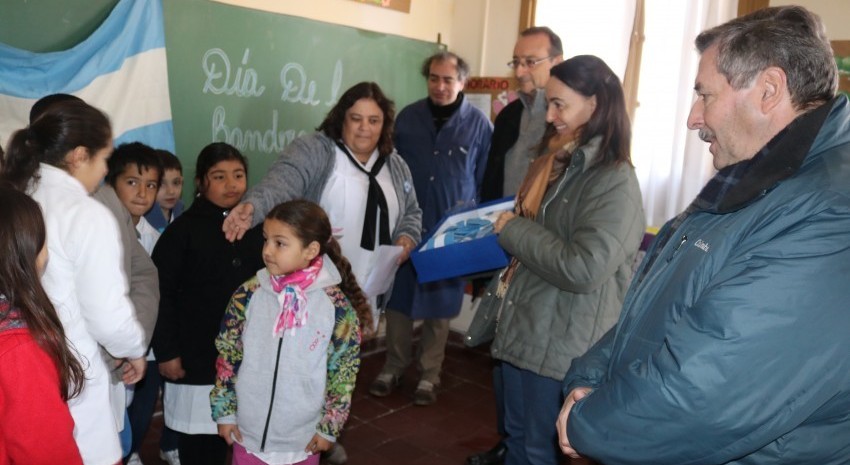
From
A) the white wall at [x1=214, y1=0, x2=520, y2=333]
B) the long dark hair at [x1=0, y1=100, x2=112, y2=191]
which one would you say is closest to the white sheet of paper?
the long dark hair at [x1=0, y1=100, x2=112, y2=191]

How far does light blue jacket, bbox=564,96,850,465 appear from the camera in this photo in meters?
0.99

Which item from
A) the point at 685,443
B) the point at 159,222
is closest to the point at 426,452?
the point at 159,222

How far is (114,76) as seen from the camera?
3.08 meters

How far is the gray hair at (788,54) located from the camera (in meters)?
1.10

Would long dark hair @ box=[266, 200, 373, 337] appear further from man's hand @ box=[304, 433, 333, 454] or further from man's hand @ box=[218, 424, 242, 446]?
man's hand @ box=[218, 424, 242, 446]

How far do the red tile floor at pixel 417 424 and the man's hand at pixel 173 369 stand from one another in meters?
0.82

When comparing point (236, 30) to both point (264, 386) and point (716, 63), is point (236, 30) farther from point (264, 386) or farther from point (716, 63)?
point (716, 63)

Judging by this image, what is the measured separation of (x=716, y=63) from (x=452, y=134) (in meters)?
2.79

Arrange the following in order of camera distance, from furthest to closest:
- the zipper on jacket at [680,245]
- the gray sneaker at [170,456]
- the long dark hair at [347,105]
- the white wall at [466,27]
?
1. the white wall at [466,27]
2. the long dark hair at [347,105]
3. the gray sneaker at [170,456]
4. the zipper on jacket at [680,245]

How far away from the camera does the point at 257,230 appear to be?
7.98 ft

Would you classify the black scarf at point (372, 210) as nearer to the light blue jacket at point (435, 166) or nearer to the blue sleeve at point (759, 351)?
the light blue jacket at point (435, 166)

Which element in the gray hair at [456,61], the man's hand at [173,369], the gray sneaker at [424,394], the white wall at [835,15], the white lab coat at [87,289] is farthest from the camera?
the gray hair at [456,61]

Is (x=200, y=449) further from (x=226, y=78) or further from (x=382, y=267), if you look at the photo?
(x=226, y=78)

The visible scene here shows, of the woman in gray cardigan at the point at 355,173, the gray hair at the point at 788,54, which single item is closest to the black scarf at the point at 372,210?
the woman in gray cardigan at the point at 355,173
